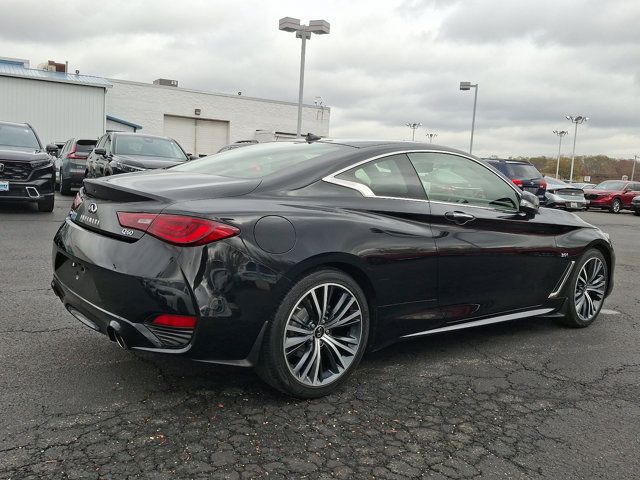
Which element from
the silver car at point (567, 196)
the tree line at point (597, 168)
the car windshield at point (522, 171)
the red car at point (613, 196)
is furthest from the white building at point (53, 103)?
the tree line at point (597, 168)

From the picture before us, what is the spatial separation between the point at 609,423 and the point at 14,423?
3001 millimetres

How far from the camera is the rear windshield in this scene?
16.0m

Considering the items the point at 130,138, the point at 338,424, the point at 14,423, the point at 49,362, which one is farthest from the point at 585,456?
the point at 130,138

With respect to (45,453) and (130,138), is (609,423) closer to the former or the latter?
(45,453)

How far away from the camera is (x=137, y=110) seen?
130 ft

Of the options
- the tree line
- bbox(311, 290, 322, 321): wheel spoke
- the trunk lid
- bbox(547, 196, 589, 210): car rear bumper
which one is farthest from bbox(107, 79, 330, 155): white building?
the tree line

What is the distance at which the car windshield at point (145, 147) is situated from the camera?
12.9 metres

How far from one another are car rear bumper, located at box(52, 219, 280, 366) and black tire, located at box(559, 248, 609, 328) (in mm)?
2949

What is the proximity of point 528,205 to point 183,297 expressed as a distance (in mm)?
2791

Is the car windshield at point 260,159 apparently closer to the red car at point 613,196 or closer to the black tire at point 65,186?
the black tire at point 65,186

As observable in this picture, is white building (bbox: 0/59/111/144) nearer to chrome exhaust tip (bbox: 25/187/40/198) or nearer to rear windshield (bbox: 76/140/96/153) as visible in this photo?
rear windshield (bbox: 76/140/96/153)

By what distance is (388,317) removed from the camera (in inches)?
145

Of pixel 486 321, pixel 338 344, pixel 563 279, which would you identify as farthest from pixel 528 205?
pixel 338 344

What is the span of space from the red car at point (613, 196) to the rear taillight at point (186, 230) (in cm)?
2667
